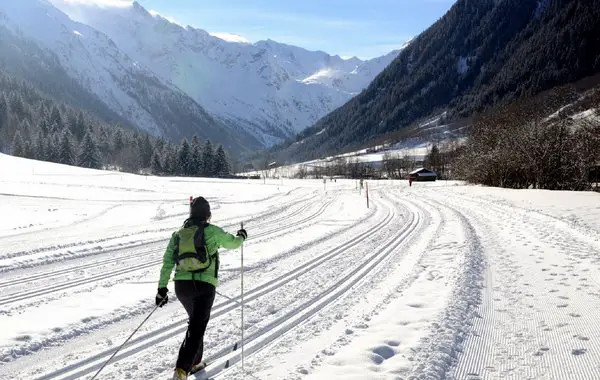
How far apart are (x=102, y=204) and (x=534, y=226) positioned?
2457cm

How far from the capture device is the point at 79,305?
8.21 metres

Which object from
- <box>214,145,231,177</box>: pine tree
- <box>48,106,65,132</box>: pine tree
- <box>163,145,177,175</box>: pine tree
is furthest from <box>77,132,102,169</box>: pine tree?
<box>214,145,231,177</box>: pine tree

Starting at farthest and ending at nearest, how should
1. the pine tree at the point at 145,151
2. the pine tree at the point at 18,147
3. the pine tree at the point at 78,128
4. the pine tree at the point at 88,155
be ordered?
the pine tree at the point at 78,128
the pine tree at the point at 145,151
the pine tree at the point at 18,147
the pine tree at the point at 88,155

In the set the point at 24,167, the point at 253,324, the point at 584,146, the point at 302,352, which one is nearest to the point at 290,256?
the point at 253,324

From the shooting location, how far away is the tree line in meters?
93.0

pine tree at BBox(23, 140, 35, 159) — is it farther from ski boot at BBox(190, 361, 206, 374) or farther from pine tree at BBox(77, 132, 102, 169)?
ski boot at BBox(190, 361, 206, 374)

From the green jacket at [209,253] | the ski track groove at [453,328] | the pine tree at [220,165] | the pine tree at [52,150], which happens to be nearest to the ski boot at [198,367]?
the green jacket at [209,253]

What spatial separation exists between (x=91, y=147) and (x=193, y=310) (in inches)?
3812

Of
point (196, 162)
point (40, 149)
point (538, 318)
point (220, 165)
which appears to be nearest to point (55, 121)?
point (40, 149)

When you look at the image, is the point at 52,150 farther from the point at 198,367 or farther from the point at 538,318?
the point at 538,318

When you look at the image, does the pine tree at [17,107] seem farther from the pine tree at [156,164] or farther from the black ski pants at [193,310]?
the black ski pants at [193,310]

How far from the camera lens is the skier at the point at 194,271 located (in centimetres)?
524

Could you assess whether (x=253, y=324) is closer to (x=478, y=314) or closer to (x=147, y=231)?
(x=478, y=314)

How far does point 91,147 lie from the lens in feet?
307
